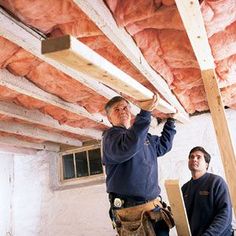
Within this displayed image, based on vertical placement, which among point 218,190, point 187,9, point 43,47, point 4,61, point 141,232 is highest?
point 4,61

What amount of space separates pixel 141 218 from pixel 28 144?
2.69 meters

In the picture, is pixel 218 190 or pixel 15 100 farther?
pixel 15 100

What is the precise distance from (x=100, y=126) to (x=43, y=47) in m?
2.72

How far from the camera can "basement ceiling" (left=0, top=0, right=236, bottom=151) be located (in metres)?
1.36

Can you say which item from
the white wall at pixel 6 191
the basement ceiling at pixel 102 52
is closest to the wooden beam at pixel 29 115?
the basement ceiling at pixel 102 52

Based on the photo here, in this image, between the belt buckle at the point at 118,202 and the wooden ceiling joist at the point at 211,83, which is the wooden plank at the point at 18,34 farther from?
the belt buckle at the point at 118,202

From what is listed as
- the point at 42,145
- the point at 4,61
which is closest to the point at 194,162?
the point at 4,61

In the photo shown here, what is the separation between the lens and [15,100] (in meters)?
2.46

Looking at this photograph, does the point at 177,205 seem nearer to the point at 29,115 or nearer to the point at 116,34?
the point at 116,34

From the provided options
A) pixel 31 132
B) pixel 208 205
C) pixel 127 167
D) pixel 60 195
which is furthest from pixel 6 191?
pixel 127 167

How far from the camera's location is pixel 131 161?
1.55 m

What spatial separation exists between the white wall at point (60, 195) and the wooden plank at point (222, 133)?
159 centimetres

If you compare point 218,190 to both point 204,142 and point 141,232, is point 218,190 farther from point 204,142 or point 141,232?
point 204,142

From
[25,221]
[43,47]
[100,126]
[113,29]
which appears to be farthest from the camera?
[25,221]
